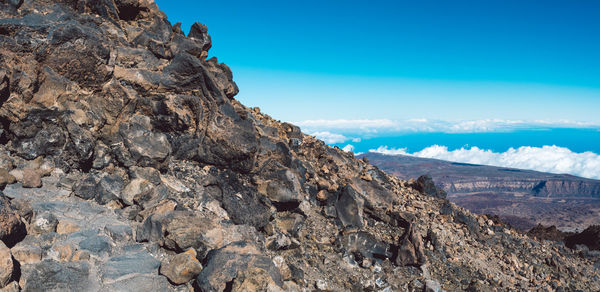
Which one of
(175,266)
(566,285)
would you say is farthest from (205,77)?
(566,285)

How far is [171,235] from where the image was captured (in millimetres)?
7719

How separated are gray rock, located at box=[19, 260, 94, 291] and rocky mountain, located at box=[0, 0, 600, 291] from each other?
1.0 inches

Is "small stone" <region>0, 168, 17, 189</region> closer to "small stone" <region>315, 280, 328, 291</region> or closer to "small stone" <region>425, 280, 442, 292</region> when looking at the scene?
"small stone" <region>315, 280, 328, 291</region>

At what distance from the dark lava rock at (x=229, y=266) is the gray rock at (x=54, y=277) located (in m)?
2.23

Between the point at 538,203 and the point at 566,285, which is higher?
the point at 566,285

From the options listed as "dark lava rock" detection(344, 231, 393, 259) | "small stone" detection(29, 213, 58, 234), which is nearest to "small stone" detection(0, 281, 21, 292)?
"small stone" detection(29, 213, 58, 234)

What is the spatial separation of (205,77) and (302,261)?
24.8ft

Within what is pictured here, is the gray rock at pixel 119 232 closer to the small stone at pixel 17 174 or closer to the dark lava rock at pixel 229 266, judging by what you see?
the dark lava rock at pixel 229 266

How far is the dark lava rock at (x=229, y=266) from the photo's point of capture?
6.74 m

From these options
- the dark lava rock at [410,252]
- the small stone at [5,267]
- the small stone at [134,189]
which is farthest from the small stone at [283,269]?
the small stone at [5,267]

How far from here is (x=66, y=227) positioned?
24.6ft

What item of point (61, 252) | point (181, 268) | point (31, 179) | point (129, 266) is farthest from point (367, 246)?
point (31, 179)

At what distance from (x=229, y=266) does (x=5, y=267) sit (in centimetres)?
383

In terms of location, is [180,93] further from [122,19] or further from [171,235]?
[171,235]
